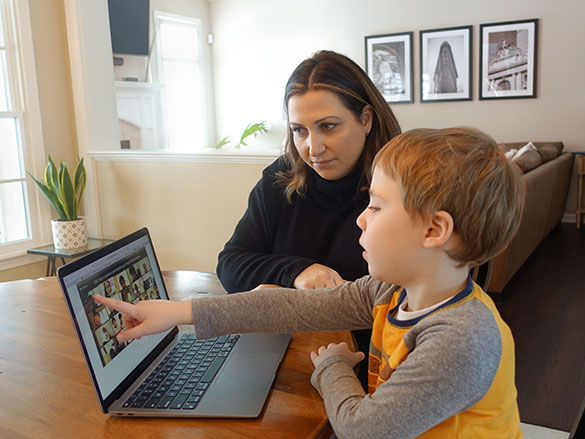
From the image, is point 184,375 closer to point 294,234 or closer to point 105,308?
point 105,308

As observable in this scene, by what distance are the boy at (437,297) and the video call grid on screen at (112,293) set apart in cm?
3

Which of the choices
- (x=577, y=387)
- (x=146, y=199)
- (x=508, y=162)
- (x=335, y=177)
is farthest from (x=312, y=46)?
(x=508, y=162)

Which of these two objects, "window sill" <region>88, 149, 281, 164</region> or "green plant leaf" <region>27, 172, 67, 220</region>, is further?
"green plant leaf" <region>27, 172, 67, 220</region>

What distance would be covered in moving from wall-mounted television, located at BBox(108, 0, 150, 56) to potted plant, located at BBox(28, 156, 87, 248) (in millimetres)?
3349

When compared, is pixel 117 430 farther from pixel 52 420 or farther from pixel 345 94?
pixel 345 94

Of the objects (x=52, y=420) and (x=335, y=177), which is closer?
(x=52, y=420)

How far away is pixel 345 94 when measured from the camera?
137 cm

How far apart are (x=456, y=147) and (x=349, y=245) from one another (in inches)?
28.3

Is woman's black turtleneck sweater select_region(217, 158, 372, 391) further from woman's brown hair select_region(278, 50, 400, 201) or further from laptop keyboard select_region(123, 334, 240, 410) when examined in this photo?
laptop keyboard select_region(123, 334, 240, 410)

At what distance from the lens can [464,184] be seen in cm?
76

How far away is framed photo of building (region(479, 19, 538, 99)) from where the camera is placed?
6.28m

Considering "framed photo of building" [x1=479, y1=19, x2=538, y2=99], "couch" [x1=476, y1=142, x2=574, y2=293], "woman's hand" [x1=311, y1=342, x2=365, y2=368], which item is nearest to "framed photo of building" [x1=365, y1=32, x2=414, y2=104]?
"framed photo of building" [x1=479, y1=19, x2=538, y2=99]

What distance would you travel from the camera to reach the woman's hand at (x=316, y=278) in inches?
49.8

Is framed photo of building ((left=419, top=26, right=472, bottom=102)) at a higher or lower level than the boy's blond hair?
higher
